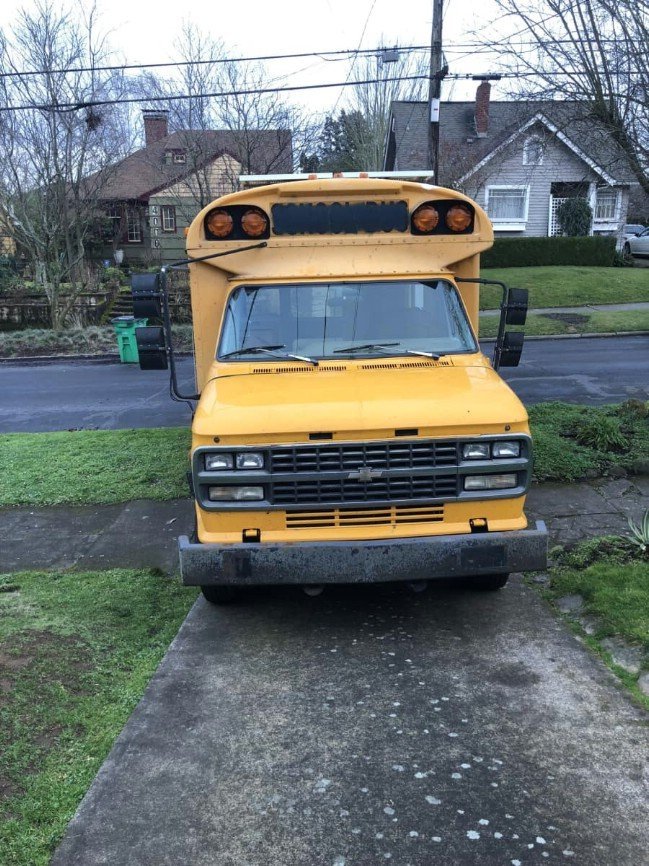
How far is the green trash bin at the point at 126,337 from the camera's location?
1739 cm

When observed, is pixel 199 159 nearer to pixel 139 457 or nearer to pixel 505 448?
pixel 139 457

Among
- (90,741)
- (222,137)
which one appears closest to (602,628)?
(90,741)

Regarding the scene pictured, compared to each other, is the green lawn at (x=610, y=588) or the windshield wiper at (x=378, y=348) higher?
the windshield wiper at (x=378, y=348)

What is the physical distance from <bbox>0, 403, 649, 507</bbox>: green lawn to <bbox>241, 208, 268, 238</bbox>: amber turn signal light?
9.94ft

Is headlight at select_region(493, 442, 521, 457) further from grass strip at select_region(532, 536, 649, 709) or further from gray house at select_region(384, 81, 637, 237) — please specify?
gray house at select_region(384, 81, 637, 237)

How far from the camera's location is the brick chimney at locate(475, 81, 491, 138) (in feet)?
99.8

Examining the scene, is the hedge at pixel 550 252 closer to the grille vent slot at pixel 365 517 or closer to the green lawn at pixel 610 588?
the green lawn at pixel 610 588

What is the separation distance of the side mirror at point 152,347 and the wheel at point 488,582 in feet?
9.25

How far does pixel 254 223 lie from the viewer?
18.7 feet

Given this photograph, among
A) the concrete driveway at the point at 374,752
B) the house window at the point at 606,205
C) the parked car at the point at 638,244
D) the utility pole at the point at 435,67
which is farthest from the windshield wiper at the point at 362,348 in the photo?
the parked car at the point at 638,244

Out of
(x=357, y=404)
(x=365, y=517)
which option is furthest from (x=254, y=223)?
(x=365, y=517)

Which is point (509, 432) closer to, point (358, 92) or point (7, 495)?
point (7, 495)

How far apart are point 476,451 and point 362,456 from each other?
0.70m

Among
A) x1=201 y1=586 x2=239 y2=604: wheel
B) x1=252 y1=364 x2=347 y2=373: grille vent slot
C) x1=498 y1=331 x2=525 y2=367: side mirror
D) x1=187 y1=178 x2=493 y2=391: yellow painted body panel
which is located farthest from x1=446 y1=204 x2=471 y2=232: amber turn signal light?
x1=201 y1=586 x2=239 y2=604: wheel
